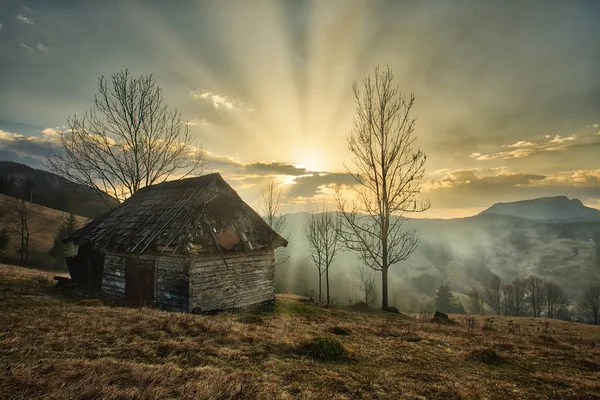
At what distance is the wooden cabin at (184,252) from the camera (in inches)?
491

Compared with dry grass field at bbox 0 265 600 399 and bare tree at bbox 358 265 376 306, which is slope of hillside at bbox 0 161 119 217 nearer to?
dry grass field at bbox 0 265 600 399

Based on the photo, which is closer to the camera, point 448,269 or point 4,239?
point 4,239

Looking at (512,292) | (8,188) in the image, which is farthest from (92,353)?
(8,188)

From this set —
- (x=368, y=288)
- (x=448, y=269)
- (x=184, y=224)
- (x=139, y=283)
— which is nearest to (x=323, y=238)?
(x=368, y=288)

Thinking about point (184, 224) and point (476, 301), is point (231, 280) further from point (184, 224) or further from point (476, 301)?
point (476, 301)

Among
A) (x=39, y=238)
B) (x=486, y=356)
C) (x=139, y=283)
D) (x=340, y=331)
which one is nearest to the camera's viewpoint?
(x=486, y=356)

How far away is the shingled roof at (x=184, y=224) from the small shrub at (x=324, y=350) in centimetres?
715

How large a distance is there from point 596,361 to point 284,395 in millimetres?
9157

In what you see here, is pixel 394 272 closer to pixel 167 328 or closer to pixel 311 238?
pixel 311 238

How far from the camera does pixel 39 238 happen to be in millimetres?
48531

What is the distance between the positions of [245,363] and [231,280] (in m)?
8.42

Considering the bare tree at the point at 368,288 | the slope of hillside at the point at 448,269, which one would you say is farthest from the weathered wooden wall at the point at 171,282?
the slope of hillside at the point at 448,269

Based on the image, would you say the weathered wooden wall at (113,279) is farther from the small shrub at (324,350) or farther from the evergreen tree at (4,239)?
the evergreen tree at (4,239)

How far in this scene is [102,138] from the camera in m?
22.8
